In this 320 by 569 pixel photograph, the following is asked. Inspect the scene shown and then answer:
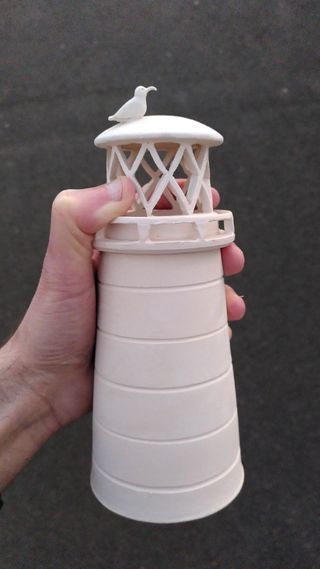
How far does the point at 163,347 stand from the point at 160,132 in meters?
0.51

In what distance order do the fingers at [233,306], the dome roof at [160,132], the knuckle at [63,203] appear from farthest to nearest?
the fingers at [233,306], the knuckle at [63,203], the dome roof at [160,132]

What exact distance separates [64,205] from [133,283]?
0.92 ft

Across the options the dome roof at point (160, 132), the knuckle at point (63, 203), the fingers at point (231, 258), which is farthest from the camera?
the fingers at point (231, 258)

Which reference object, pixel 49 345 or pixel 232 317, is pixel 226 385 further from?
pixel 49 345

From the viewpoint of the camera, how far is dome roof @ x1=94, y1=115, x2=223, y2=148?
1.04 m

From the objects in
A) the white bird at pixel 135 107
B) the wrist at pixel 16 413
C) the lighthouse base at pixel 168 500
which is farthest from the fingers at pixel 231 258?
the wrist at pixel 16 413

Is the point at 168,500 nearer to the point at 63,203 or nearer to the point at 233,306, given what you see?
the point at 233,306

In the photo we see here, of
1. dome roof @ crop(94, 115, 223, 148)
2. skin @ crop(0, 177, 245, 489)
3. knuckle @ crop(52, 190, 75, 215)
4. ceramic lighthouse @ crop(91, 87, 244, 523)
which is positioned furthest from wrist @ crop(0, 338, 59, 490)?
dome roof @ crop(94, 115, 223, 148)

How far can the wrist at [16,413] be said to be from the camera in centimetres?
145

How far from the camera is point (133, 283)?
1.11 m

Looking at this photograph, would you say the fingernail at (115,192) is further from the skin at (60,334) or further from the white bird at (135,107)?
the white bird at (135,107)

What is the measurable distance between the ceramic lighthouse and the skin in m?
0.08

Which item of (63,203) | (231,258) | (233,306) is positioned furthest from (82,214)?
(233,306)

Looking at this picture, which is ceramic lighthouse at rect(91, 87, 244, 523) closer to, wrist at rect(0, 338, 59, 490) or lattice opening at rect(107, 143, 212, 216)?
lattice opening at rect(107, 143, 212, 216)
